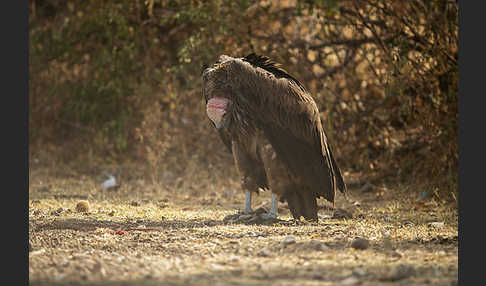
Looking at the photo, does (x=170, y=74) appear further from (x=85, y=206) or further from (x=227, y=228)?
(x=227, y=228)

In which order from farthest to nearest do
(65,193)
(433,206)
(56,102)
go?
1. (56,102)
2. (65,193)
3. (433,206)

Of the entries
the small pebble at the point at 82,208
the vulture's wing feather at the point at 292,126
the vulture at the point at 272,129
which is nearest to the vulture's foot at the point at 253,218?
the vulture at the point at 272,129

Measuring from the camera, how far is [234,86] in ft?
14.4

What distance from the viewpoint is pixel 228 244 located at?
3771 mm

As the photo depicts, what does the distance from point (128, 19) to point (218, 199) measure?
2879mm

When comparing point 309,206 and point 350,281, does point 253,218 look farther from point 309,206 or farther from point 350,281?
point 350,281

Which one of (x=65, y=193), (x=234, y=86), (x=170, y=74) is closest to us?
A: (x=234, y=86)

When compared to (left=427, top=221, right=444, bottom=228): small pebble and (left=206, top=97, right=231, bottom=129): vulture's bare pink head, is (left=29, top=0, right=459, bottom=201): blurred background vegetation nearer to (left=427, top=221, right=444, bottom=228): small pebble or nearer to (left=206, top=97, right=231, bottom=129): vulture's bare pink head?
(left=427, top=221, right=444, bottom=228): small pebble

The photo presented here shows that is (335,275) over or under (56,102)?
under

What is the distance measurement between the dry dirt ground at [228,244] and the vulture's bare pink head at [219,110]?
0.80 meters

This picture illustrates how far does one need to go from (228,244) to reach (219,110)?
1.08 m

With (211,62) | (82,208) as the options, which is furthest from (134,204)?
(211,62)

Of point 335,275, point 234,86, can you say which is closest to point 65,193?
point 234,86

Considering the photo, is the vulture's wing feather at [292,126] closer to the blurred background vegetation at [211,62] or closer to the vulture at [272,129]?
the vulture at [272,129]
